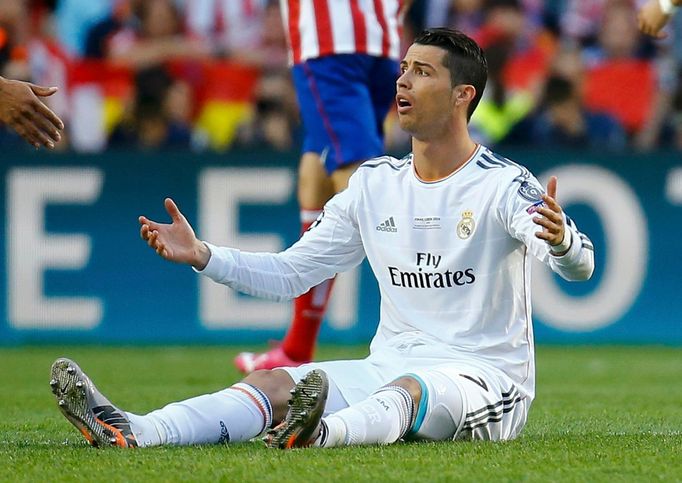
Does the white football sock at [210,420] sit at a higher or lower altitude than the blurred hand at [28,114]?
lower

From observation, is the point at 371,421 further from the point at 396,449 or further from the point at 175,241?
the point at 175,241

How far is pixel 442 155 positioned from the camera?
4.81 meters

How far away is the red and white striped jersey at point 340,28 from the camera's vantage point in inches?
285

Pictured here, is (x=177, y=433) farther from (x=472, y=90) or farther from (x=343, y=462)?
(x=472, y=90)

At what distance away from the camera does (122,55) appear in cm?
1152

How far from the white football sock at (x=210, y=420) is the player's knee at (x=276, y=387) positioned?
20mm

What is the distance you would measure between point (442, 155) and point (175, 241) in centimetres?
99

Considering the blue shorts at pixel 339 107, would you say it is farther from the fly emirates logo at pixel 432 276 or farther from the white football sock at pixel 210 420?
the white football sock at pixel 210 420

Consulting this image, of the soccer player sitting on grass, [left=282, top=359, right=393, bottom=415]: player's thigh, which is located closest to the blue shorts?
the soccer player sitting on grass

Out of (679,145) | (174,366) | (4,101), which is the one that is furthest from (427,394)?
(679,145)

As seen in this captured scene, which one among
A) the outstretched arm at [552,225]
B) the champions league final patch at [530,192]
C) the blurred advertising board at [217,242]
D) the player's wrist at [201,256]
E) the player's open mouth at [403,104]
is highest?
the player's open mouth at [403,104]

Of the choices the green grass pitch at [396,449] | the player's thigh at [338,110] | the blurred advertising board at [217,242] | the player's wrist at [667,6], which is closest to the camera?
the green grass pitch at [396,449]

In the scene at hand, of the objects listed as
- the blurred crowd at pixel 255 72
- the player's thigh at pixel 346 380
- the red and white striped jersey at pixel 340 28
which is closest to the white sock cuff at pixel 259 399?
the player's thigh at pixel 346 380

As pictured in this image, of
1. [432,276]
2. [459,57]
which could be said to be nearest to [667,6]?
[459,57]
